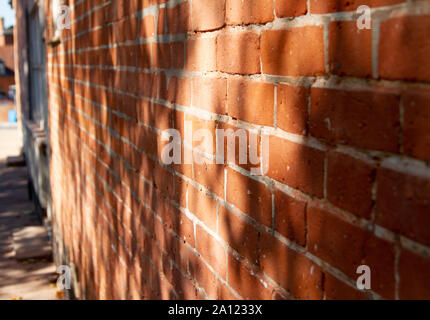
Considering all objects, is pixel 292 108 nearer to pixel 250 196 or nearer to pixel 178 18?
pixel 250 196

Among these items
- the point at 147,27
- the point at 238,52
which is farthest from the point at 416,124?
the point at 147,27

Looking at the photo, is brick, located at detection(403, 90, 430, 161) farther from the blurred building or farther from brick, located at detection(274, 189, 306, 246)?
the blurred building

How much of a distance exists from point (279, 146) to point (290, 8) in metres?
0.31

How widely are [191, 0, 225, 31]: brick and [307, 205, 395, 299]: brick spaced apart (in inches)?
24.6

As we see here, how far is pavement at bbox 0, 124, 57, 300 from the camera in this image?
5.41 metres

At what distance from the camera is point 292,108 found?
1.09 meters

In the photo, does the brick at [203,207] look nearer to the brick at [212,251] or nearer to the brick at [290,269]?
the brick at [212,251]

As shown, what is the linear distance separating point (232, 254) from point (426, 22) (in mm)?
857

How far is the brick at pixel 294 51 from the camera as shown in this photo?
3.26 feet

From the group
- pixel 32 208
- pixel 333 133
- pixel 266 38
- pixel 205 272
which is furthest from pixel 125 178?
pixel 32 208

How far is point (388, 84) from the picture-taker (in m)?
0.84

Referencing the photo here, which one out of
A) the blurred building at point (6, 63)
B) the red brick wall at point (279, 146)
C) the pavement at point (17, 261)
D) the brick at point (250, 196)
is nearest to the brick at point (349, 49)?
the red brick wall at point (279, 146)

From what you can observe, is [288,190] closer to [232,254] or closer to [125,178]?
[232,254]

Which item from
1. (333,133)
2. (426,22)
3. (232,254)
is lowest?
(232,254)
